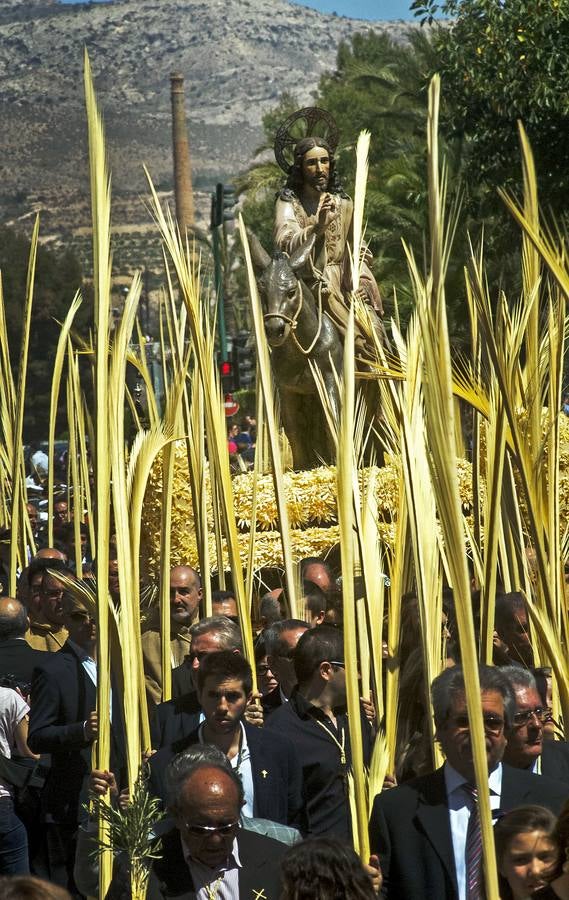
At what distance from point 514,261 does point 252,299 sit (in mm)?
21899

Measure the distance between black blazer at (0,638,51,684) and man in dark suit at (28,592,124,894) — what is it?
1.71 ft

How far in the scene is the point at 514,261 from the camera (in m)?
27.2

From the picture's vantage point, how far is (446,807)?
3729 millimetres

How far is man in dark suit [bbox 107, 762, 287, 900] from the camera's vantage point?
3596mm

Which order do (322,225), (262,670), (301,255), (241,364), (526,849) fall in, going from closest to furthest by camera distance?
(526,849) < (262,670) < (301,255) < (322,225) < (241,364)

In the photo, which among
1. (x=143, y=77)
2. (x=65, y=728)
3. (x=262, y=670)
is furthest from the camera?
(x=143, y=77)

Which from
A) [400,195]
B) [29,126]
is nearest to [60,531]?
[400,195]

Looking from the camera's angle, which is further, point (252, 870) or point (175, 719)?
point (175, 719)

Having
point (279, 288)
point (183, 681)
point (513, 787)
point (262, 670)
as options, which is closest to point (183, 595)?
point (262, 670)

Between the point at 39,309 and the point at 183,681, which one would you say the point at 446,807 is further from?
the point at 39,309

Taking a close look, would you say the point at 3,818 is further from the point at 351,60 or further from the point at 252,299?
the point at 351,60

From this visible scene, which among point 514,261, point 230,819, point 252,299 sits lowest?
point 230,819

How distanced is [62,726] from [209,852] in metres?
1.87

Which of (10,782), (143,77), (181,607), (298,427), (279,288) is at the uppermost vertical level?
(143,77)
